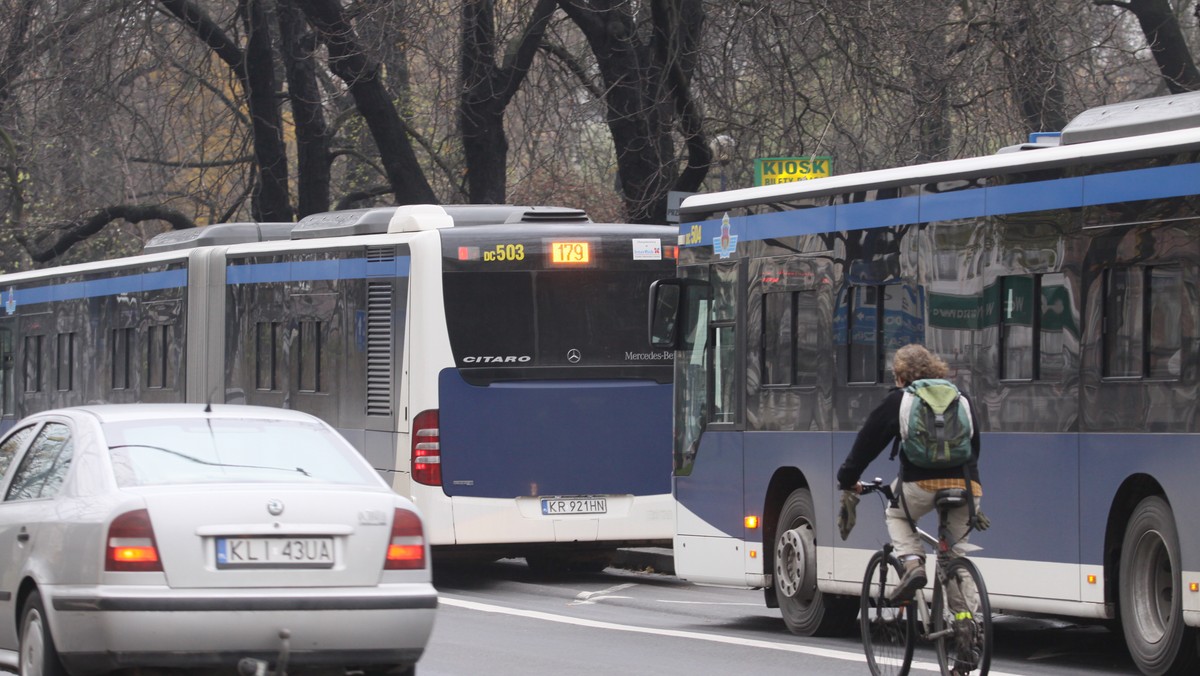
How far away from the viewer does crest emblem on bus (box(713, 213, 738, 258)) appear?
530 inches

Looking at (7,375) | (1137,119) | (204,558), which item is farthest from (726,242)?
(7,375)

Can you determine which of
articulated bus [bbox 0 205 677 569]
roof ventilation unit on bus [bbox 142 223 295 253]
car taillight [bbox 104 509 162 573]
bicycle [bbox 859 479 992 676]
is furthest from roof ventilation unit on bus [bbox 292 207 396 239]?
car taillight [bbox 104 509 162 573]

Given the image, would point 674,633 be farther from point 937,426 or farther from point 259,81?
point 259,81

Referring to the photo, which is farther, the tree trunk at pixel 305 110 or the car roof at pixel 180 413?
the tree trunk at pixel 305 110

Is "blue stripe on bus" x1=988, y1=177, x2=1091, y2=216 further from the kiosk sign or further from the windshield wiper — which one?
the kiosk sign

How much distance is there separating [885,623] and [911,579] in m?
0.45

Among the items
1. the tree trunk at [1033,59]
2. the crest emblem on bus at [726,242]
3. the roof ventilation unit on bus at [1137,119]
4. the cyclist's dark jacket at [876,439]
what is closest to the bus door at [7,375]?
the tree trunk at [1033,59]

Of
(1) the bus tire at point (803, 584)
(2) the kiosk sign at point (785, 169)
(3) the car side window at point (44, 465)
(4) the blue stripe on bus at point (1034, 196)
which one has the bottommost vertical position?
(1) the bus tire at point (803, 584)

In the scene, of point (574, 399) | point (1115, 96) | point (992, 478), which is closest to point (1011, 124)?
point (1115, 96)

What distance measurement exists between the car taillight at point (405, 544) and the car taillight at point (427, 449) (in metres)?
7.40

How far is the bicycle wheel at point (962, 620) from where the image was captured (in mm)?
8867

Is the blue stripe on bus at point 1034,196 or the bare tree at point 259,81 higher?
the bare tree at point 259,81

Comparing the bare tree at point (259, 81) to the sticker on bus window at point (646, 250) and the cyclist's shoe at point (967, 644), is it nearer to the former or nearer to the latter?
the sticker on bus window at point (646, 250)

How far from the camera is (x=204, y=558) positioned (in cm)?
785
